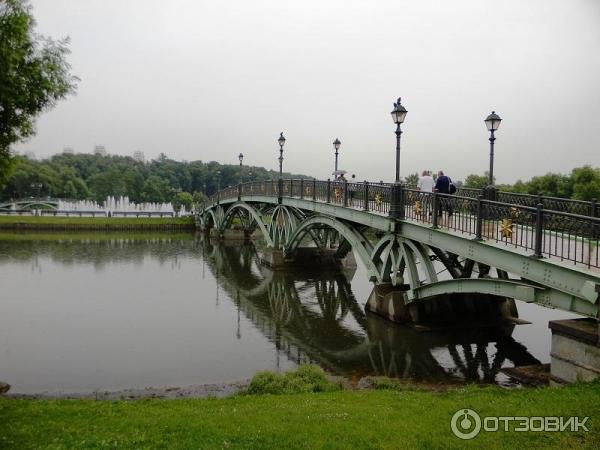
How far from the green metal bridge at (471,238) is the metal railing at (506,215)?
1.1 inches

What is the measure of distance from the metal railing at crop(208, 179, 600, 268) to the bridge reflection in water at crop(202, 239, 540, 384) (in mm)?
3701

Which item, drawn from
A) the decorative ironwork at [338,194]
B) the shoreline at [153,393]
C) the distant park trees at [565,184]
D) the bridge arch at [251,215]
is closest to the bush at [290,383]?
the shoreline at [153,393]

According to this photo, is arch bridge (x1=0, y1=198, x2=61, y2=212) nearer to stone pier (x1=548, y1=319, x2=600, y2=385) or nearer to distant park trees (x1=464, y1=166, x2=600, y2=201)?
distant park trees (x1=464, y1=166, x2=600, y2=201)

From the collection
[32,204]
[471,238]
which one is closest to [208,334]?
[471,238]

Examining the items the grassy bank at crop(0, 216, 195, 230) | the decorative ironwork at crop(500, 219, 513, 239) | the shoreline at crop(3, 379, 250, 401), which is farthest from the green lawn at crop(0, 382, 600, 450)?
the grassy bank at crop(0, 216, 195, 230)

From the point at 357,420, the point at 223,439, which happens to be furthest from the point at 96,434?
the point at 357,420

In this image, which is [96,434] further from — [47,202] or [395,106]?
[47,202]

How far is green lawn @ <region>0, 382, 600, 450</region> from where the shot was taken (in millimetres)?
6469

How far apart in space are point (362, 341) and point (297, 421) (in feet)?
31.5

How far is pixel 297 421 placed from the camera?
292 inches

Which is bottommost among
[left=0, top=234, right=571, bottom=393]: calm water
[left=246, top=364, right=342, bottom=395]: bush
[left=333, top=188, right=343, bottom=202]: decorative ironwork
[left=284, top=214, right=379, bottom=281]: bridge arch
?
[left=0, top=234, right=571, bottom=393]: calm water

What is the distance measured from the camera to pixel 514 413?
293 inches

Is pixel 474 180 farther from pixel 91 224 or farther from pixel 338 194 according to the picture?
pixel 91 224

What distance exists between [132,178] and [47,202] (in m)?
17.3
